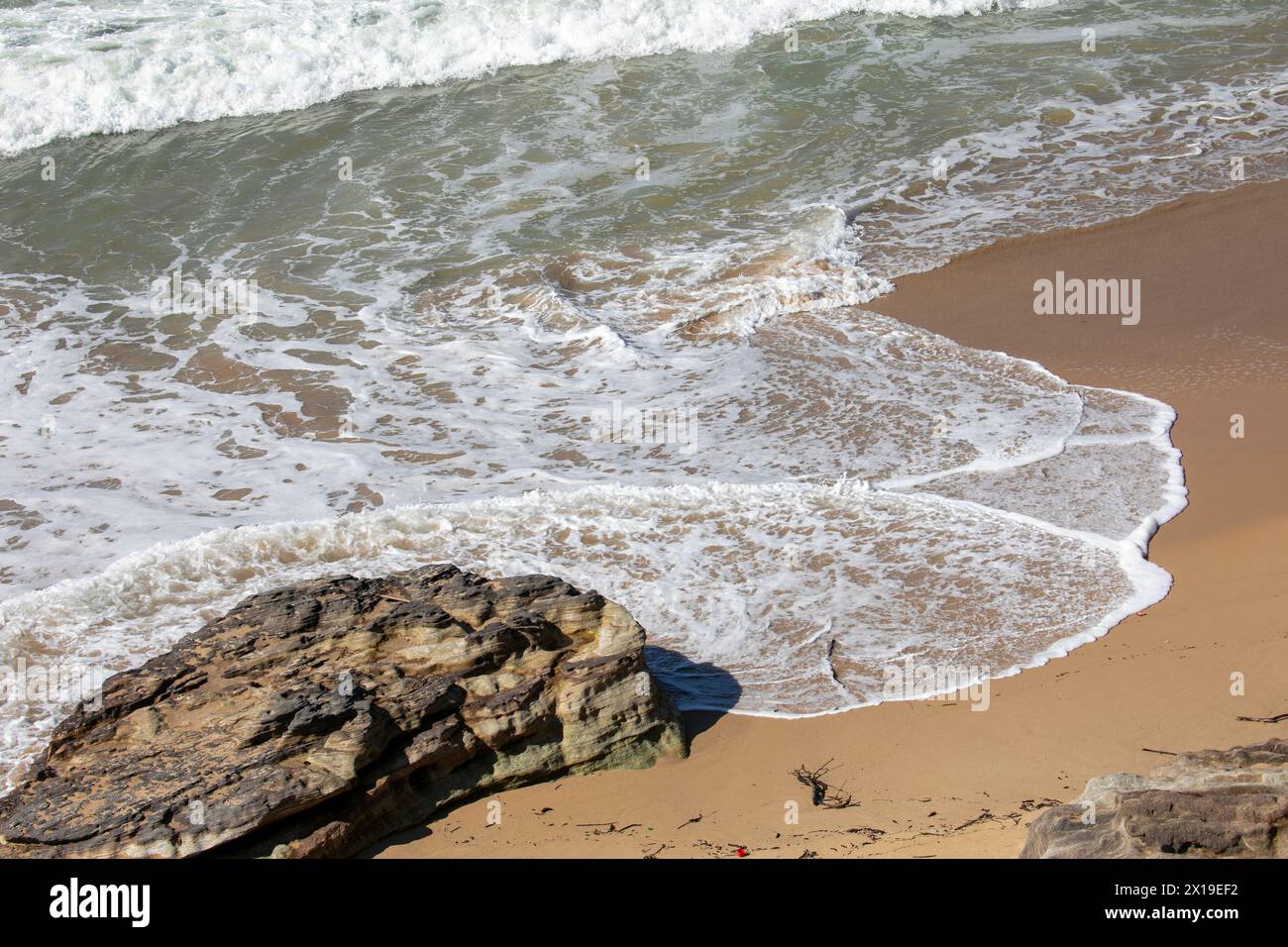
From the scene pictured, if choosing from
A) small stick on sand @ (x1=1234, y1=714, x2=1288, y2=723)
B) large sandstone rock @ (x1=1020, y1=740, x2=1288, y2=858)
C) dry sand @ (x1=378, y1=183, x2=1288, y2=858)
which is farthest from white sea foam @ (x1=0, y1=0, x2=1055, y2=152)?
large sandstone rock @ (x1=1020, y1=740, x2=1288, y2=858)

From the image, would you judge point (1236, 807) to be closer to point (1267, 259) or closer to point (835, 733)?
point (835, 733)

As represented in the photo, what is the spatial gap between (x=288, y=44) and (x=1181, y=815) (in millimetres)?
17737

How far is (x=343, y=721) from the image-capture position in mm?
4711

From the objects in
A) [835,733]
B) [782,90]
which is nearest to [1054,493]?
[835,733]

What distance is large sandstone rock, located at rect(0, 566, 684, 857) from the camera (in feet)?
14.3

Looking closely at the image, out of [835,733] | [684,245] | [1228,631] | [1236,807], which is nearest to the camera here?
[1236,807]

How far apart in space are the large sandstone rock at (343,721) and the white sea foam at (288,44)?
13.7m

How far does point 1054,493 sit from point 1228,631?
5.69 feet

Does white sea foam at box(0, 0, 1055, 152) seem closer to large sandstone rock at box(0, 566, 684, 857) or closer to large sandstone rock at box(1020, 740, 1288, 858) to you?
large sandstone rock at box(0, 566, 684, 857)

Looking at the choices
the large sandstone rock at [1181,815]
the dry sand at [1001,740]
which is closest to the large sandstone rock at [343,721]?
the dry sand at [1001,740]

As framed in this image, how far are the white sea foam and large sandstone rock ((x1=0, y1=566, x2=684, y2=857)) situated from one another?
13.7 m

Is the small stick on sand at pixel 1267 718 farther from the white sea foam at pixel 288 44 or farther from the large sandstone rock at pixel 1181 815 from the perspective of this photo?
the white sea foam at pixel 288 44
